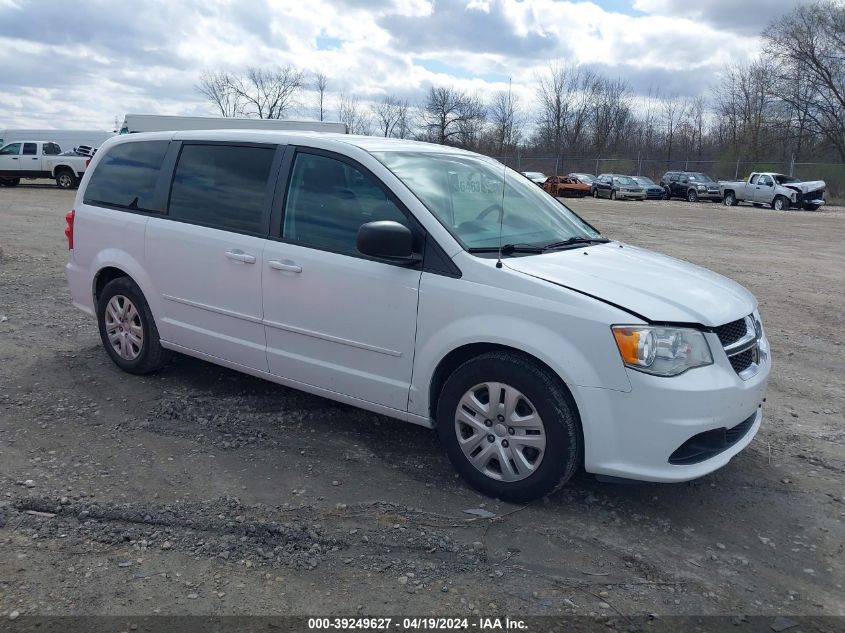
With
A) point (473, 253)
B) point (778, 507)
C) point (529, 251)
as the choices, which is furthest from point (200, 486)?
point (778, 507)

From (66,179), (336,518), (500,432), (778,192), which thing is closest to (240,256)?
(336,518)

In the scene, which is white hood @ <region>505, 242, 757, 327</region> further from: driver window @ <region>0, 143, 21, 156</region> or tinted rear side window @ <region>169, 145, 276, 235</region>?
driver window @ <region>0, 143, 21, 156</region>

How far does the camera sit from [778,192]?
33.5m

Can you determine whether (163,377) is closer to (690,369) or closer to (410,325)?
(410,325)

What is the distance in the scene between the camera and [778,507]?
3812 mm

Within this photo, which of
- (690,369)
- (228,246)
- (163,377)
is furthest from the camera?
(163,377)

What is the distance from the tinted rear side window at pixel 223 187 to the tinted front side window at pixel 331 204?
0.23 m

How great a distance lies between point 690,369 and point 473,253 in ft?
4.03

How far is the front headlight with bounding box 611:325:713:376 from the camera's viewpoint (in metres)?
3.35

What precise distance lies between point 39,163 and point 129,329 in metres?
28.4

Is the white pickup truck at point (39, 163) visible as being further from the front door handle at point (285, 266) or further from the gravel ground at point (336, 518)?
the front door handle at point (285, 266)

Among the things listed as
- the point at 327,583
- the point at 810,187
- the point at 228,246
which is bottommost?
the point at 327,583

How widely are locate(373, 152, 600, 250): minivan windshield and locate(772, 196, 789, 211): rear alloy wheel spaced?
1277 inches

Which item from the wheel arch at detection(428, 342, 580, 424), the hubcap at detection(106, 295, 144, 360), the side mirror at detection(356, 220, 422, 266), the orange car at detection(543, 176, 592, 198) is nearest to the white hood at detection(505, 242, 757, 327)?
the wheel arch at detection(428, 342, 580, 424)
